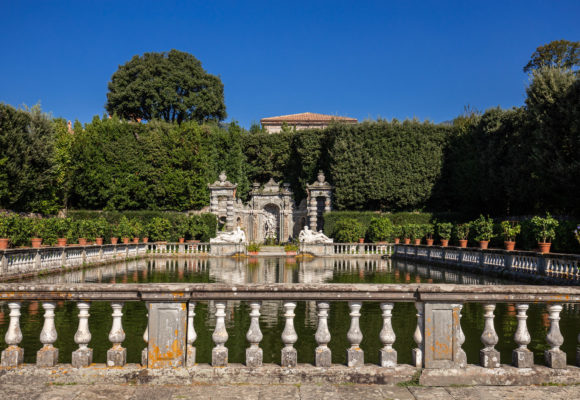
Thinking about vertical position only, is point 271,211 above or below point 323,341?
above

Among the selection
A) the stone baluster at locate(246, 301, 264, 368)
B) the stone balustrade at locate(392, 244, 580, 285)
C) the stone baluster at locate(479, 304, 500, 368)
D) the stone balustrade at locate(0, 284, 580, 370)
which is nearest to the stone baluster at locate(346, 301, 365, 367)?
the stone balustrade at locate(0, 284, 580, 370)

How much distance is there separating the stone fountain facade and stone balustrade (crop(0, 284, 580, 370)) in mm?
31165

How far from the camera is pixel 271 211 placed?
38312mm

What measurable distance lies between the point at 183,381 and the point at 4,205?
28.1 meters

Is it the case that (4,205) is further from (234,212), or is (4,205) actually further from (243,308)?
(243,308)

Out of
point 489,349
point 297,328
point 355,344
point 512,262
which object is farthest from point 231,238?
point 489,349

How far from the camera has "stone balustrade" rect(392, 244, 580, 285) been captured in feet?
41.3

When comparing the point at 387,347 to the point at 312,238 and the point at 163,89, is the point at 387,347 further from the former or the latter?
the point at 163,89

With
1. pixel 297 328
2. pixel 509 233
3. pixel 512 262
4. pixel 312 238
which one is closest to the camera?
pixel 297 328

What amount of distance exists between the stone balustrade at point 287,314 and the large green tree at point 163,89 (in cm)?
3720

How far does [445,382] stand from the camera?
158 inches

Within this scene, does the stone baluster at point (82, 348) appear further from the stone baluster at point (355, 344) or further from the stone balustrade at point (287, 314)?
the stone baluster at point (355, 344)

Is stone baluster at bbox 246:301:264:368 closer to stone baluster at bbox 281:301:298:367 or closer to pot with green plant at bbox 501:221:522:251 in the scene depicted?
stone baluster at bbox 281:301:298:367

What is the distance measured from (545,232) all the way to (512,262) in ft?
5.13
